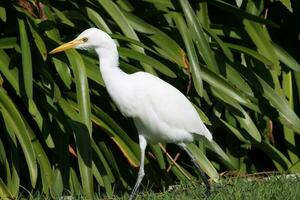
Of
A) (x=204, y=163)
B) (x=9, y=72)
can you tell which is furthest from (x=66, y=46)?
(x=204, y=163)

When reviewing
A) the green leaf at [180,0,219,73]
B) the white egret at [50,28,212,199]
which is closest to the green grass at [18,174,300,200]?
the white egret at [50,28,212,199]

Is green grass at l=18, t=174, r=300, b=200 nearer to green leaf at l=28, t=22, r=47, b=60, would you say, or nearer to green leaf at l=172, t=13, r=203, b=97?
green leaf at l=172, t=13, r=203, b=97

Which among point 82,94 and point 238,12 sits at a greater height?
point 238,12

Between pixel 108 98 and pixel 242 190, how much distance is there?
1496mm

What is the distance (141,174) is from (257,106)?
1.29 meters

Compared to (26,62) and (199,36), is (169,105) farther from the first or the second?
(26,62)

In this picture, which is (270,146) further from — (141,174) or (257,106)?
(141,174)

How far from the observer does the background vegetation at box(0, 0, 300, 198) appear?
5.57m

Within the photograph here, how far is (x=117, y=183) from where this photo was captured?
6086mm

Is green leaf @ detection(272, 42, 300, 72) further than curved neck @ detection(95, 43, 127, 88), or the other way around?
green leaf @ detection(272, 42, 300, 72)

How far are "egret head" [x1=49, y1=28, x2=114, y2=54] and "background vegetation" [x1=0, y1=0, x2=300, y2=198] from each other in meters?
0.16

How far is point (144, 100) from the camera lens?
17.5 feet

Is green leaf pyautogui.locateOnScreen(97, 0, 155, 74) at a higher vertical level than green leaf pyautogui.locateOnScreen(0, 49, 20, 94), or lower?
higher

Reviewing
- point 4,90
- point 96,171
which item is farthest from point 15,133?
point 96,171
